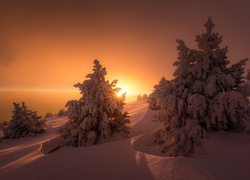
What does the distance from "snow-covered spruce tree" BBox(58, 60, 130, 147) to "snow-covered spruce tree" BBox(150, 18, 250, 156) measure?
2.59m

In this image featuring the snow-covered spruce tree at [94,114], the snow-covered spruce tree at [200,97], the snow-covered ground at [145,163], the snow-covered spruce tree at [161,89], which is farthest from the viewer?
the snow-covered spruce tree at [94,114]

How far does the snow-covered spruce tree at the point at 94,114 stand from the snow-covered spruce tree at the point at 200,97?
2.59m

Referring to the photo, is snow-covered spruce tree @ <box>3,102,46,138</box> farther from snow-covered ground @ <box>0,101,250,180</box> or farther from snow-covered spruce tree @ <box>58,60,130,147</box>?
snow-covered ground @ <box>0,101,250,180</box>

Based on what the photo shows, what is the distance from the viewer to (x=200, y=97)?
16.9ft

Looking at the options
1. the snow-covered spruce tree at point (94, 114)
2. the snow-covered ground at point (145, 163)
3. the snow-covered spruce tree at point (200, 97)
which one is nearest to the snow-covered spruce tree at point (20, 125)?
the snow-covered spruce tree at point (94, 114)

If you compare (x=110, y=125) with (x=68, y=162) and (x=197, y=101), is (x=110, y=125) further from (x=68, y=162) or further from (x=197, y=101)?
(x=197, y=101)

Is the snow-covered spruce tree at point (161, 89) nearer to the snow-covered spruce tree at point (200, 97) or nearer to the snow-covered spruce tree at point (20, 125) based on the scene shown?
the snow-covered spruce tree at point (200, 97)

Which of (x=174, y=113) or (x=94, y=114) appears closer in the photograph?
(x=174, y=113)

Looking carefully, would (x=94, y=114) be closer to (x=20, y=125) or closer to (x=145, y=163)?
(x=145, y=163)

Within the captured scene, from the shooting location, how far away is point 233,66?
5.87 metres

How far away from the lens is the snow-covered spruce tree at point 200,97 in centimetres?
504

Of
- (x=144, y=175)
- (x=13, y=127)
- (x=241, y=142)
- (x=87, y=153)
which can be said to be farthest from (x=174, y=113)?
(x=13, y=127)

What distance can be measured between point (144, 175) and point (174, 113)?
2470 millimetres

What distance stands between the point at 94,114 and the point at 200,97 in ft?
14.6
